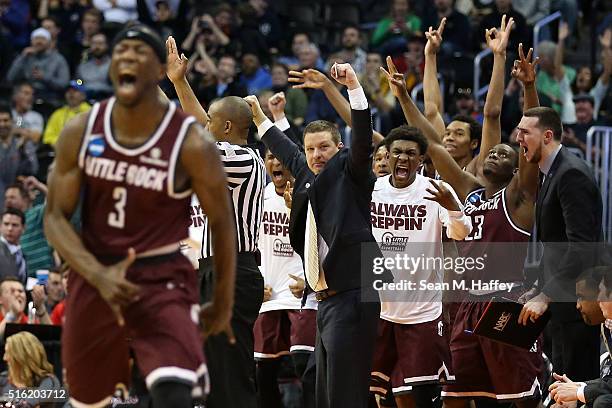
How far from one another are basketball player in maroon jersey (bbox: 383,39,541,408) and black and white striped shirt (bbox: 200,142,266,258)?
5.73ft

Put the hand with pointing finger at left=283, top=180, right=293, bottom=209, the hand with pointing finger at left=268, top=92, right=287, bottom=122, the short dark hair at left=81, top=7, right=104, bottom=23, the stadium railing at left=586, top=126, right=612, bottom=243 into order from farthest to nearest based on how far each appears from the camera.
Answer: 1. the short dark hair at left=81, top=7, right=104, bottom=23
2. the stadium railing at left=586, top=126, right=612, bottom=243
3. the hand with pointing finger at left=283, top=180, right=293, bottom=209
4. the hand with pointing finger at left=268, top=92, right=287, bottom=122

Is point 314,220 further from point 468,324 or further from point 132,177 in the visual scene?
point 132,177

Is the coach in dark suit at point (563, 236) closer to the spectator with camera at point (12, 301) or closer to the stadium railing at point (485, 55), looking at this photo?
the spectator with camera at point (12, 301)

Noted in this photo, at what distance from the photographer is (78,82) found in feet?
55.1

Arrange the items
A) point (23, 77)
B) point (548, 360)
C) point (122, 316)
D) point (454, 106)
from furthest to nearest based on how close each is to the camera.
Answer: point (23, 77) < point (454, 106) < point (548, 360) < point (122, 316)

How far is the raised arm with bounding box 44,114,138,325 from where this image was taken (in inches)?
215

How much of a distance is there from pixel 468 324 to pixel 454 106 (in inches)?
237

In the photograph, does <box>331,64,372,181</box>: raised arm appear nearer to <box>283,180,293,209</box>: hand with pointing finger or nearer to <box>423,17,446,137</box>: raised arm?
<box>283,180,293,209</box>: hand with pointing finger

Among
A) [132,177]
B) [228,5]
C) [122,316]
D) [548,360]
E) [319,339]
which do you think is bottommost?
[548,360]

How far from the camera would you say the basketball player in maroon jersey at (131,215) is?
5.53 metres

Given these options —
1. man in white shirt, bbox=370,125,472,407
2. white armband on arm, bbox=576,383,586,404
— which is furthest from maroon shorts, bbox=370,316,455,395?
white armband on arm, bbox=576,383,586,404

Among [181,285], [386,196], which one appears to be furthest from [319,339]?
[181,285]

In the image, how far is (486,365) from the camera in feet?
29.4

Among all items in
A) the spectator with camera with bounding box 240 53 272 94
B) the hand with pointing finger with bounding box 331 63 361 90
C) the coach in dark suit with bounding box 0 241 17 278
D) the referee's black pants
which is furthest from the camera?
the spectator with camera with bounding box 240 53 272 94
